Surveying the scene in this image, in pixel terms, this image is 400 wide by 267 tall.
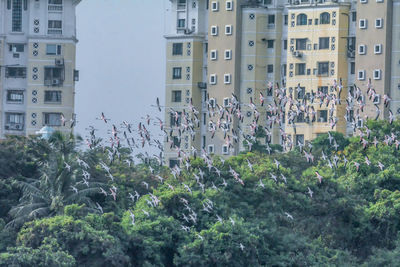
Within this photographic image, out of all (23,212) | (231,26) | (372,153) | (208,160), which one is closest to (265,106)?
(231,26)

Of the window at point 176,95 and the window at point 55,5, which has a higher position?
the window at point 55,5

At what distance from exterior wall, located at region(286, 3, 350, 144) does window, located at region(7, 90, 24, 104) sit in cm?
1611

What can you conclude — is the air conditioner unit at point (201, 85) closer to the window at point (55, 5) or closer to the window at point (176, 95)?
the window at point (176, 95)

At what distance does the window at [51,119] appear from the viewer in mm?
93312

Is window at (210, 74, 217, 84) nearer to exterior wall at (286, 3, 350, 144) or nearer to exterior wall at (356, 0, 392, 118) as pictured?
exterior wall at (286, 3, 350, 144)

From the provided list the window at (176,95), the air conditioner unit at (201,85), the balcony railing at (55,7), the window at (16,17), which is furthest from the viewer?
the window at (16,17)

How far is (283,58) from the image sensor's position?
91750mm

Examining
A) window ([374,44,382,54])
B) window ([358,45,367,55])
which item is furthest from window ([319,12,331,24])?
window ([374,44,382,54])

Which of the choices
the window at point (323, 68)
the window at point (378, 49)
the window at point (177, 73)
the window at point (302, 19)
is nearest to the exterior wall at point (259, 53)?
the window at point (302, 19)

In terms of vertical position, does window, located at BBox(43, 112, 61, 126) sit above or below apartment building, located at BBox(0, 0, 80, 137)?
below

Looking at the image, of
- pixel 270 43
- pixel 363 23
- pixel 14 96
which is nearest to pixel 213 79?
pixel 270 43

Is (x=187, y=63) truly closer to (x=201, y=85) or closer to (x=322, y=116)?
(x=201, y=85)

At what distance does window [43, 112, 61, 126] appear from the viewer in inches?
3674

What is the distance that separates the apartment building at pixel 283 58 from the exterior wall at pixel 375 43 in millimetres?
52
